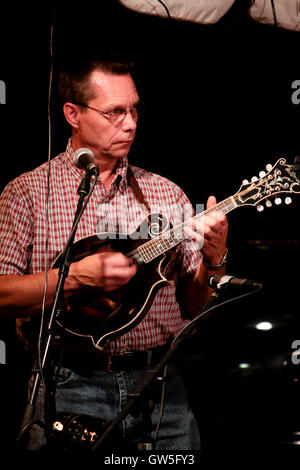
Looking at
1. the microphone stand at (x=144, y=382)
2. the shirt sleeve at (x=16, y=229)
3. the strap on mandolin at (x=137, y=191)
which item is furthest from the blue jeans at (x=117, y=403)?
the strap on mandolin at (x=137, y=191)

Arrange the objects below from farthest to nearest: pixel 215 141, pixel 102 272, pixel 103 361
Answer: pixel 215 141
pixel 103 361
pixel 102 272

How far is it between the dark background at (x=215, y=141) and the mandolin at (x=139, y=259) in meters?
1.03

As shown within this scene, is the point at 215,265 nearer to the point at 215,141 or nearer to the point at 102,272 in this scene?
the point at 102,272

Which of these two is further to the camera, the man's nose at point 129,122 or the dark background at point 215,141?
the dark background at point 215,141

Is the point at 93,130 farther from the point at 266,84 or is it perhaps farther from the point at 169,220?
the point at 266,84

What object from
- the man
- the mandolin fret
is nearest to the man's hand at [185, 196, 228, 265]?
the man

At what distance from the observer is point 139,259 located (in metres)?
2.46

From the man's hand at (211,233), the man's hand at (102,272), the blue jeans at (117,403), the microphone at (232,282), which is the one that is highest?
the man's hand at (211,233)

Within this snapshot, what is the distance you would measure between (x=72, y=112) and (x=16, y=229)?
0.73 m

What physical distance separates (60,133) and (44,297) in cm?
180

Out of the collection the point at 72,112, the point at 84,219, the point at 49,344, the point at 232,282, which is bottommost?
the point at 49,344

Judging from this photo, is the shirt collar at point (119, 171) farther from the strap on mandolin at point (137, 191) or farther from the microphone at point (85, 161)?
the microphone at point (85, 161)

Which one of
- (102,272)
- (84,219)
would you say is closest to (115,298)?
(102,272)

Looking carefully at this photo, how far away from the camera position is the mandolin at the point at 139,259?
2.36 m
